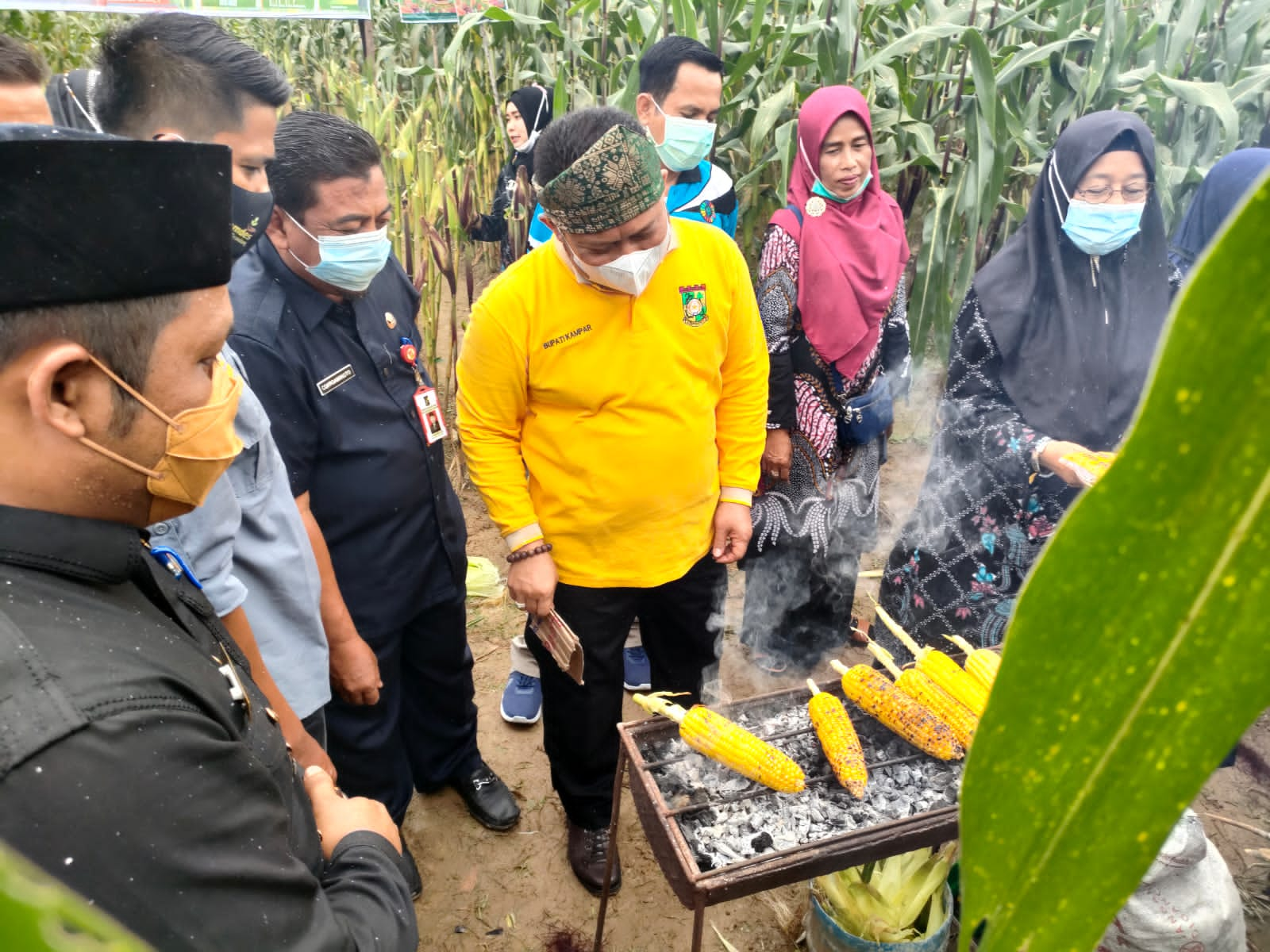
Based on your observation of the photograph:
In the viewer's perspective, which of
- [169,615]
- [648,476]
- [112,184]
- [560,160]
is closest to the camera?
[112,184]

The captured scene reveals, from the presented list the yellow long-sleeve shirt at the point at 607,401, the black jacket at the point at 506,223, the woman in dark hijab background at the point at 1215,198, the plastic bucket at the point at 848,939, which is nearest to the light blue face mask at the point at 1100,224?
A: the woman in dark hijab background at the point at 1215,198

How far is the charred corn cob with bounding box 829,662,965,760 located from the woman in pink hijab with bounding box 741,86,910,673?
1035 millimetres

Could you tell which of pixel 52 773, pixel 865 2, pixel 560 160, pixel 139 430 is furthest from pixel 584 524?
pixel 865 2

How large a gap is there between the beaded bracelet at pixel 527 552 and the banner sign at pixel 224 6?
10.5ft

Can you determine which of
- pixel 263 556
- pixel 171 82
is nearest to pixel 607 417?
pixel 263 556

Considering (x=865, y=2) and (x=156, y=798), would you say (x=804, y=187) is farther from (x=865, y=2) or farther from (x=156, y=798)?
(x=156, y=798)

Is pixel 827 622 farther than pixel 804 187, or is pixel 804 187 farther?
pixel 827 622

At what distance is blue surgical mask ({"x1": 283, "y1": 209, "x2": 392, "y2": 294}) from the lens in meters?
2.10

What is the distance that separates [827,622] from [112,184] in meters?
3.15

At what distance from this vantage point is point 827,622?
3.51 metres

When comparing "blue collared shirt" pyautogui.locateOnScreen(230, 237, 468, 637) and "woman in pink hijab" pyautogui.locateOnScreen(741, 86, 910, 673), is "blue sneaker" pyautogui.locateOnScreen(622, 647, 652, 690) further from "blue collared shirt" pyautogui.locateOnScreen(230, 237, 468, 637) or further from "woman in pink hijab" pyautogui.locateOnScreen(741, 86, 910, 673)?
"blue collared shirt" pyautogui.locateOnScreen(230, 237, 468, 637)

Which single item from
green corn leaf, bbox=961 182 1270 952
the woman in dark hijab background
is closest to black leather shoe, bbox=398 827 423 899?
green corn leaf, bbox=961 182 1270 952

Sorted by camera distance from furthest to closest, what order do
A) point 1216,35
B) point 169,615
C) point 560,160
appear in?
point 1216,35, point 560,160, point 169,615

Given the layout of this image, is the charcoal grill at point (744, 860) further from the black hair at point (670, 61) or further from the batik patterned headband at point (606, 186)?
the black hair at point (670, 61)
